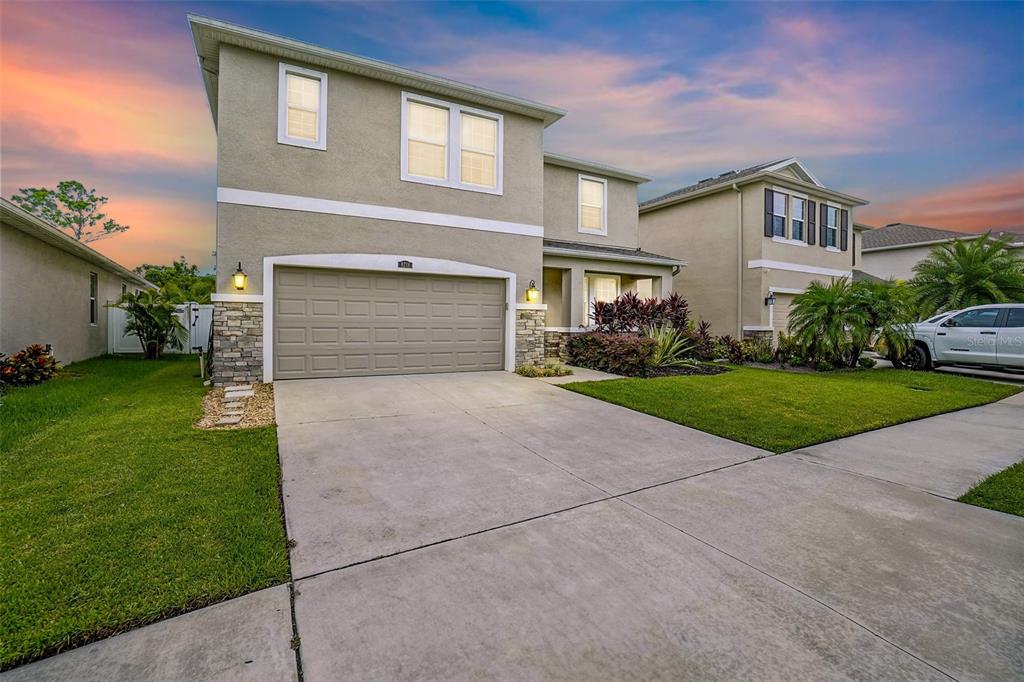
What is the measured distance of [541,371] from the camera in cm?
969

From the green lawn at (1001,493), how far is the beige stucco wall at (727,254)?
1143 cm

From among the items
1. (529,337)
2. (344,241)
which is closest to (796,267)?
(529,337)

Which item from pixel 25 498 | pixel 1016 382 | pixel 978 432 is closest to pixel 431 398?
pixel 25 498

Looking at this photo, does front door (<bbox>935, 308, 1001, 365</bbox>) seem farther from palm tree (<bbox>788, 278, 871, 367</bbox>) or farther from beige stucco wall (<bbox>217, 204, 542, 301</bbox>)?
beige stucco wall (<bbox>217, 204, 542, 301</bbox>)

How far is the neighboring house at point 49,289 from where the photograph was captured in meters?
8.39

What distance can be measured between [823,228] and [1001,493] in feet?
51.9

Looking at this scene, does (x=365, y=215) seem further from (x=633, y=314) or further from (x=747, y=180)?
(x=747, y=180)

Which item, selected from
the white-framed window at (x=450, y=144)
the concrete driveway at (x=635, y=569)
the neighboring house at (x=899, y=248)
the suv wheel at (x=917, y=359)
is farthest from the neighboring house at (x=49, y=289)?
the neighboring house at (x=899, y=248)

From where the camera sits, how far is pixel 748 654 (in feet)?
5.93

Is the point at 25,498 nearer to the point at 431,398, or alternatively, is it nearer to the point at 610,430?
the point at 431,398

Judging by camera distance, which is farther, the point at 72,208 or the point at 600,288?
the point at 72,208

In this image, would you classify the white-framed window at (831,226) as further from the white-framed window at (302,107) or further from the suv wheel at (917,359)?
the white-framed window at (302,107)

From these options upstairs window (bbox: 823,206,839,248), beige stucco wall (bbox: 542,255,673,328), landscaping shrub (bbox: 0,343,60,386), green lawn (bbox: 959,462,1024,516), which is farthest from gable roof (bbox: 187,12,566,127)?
upstairs window (bbox: 823,206,839,248)

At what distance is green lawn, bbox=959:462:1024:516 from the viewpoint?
3.32 m
